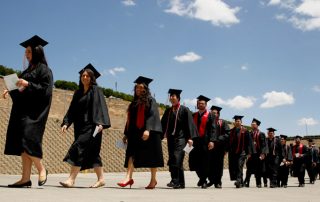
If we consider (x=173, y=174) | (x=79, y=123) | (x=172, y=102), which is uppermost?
(x=172, y=102)

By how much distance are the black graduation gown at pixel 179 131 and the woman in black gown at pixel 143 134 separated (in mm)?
809

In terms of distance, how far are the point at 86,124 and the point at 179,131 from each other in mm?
2238

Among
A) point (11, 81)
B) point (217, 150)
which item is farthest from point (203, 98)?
point (11, 81)

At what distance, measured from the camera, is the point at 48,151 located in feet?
59.7

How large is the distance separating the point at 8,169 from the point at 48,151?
91.1 inches

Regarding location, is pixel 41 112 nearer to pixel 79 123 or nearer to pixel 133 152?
pixel 79 123

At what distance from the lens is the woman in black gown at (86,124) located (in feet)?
24.5

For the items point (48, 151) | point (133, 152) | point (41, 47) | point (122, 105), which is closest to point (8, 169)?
point (48, 151)

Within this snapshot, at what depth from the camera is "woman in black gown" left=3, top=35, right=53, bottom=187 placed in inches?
257

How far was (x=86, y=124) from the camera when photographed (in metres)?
7.65

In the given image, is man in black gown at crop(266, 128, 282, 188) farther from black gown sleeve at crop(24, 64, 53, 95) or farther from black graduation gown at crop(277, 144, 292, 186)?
black gown sleeve at crop(24, 64, 53, 95)

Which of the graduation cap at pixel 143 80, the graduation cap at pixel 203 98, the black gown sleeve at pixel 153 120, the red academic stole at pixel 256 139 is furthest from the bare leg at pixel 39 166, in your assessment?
the red academic stole at pixel 256 139

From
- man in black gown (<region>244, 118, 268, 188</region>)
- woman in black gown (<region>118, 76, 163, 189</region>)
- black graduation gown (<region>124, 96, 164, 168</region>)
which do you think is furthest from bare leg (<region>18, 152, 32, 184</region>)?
man in black gown (<region>244, 118, 268, 188</region>)

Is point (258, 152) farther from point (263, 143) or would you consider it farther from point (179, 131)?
point (179, 131)
